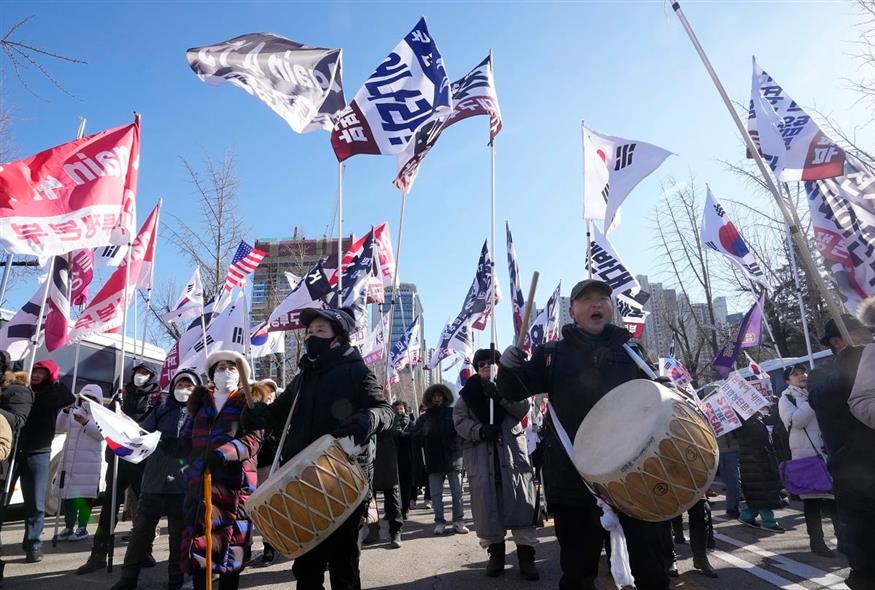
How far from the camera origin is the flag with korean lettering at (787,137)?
7117mm

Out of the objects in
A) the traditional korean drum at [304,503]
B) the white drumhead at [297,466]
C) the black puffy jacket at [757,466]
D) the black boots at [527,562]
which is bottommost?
the black boots at [527,562]

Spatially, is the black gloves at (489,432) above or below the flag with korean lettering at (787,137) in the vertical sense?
below

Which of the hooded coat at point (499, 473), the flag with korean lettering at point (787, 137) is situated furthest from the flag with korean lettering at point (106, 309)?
the flag with korean lettering at point (787, 137)

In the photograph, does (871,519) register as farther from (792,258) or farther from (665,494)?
(792,258)

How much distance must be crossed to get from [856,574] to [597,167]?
247 inches

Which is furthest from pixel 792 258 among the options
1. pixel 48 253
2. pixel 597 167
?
pixel 48 253

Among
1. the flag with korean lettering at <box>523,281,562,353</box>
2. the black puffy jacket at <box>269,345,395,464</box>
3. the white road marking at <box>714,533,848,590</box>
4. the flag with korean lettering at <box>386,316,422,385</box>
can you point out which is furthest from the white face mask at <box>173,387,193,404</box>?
the flag with korean lettering at <box>386,316,422,385</box>

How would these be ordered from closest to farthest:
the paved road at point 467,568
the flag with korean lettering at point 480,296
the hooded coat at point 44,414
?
the paved road at point 467,568 → the hooded coat at point 44,414 → the flag with korean lettering at point 480,296

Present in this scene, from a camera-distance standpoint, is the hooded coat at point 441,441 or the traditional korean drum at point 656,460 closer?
the traditional korean drum at point 656,460

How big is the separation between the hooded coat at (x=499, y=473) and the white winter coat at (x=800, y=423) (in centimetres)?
348

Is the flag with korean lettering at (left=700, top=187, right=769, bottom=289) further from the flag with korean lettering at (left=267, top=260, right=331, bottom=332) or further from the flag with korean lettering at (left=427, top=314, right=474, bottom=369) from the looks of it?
the flag with korean lettering at (left=267, top=260, right=331, bottom=332)

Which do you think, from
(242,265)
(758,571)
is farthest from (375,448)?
(242,265)

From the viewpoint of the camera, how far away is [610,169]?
7.91 meters

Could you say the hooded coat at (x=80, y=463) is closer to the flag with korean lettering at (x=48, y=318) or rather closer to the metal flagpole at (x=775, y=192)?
the flag with korean lettering at (x=48, y=318)
